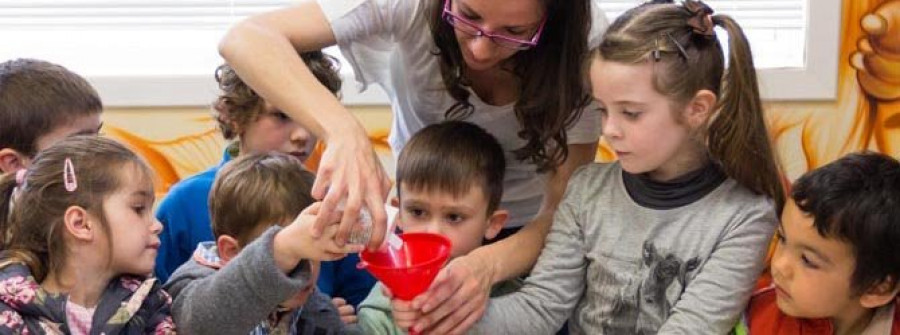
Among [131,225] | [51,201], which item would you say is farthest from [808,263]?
[51,201]

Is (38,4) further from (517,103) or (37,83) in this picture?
(517,103)

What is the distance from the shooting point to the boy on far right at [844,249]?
1646mm

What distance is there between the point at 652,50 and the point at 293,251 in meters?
0.58

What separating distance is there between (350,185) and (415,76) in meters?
0.47

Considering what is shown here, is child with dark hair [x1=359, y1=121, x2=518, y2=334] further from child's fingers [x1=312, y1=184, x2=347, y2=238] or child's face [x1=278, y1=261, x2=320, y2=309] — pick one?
child's fingers [x1=312, y1=184, x2=347, y2=238]

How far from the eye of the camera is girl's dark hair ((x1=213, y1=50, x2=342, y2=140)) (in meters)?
2.19

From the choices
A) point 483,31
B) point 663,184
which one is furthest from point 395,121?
point 663,184

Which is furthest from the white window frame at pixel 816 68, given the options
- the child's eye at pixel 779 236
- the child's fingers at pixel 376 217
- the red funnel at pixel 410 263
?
the child's fingers at pixel 376 217

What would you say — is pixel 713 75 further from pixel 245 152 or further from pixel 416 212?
pixel 245 152

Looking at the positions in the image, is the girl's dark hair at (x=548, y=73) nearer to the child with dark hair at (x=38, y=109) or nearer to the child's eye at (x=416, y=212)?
the child's eye at (x=416, y=212)

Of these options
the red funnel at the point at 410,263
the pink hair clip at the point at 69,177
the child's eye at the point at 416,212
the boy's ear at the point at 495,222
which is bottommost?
the boy's ear at the point at 495,222

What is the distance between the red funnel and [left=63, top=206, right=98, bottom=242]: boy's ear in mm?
371

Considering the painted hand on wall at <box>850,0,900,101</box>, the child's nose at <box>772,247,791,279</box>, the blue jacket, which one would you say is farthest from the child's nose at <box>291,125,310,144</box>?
the painted hand on wall at <box>850,0,900,101</box>

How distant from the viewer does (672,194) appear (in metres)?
1.71
